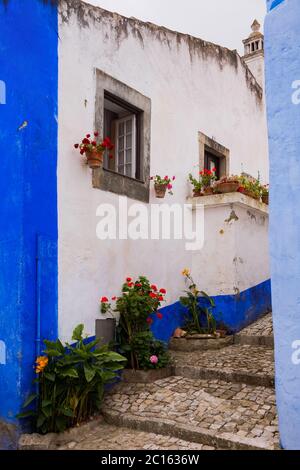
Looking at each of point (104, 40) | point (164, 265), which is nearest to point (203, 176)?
point (164, 265)

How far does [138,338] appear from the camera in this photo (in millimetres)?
5418

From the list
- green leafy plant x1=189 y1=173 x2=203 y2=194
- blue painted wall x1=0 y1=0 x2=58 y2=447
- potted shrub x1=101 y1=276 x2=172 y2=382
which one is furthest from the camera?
green leafy plant x1=189 y1=173 x2=203 y2=194

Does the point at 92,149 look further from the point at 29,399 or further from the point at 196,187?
the point at 29,399

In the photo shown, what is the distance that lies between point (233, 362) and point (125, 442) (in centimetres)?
Result: 199

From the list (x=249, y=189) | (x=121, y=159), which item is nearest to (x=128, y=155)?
(x=121, y=159)

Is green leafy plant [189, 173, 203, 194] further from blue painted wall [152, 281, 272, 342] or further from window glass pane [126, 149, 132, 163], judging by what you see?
blue painted wall [152, 281, 272, 342]

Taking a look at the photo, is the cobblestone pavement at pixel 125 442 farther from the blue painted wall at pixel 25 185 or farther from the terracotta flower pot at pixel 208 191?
the terracotta flower pot at pixel 208 191

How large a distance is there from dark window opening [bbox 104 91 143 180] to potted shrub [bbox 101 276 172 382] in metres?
1.79

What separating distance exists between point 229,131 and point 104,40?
393 centimetres

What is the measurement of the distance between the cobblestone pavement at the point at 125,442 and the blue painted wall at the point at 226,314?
7.02 ft

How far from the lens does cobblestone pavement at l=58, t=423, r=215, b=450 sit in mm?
3902

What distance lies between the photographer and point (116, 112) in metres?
6.54

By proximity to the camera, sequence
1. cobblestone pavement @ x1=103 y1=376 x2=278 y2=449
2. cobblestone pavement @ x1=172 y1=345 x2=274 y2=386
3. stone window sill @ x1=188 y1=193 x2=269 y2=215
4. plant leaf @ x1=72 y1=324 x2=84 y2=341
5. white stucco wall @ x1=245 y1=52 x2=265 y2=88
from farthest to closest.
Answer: white stucco wall @ x1=245 y1=52 x2=265 y2=88 < stone window sill @ x1=188 y1=193 x2=269 y2=215 < cobblestone pavement @ x1=172 y1=345 x2=274 y2=386 < plant leaf @ x1=72 y1=324 x2=84 y2=341 < cobblestone pavement @ x1=103 y1=376 x2=278 y2=449

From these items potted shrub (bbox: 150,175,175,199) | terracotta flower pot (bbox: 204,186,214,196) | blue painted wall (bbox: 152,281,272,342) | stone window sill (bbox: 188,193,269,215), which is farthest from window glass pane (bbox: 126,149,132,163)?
blue painted wall (bbox: 152,281,272,342)
